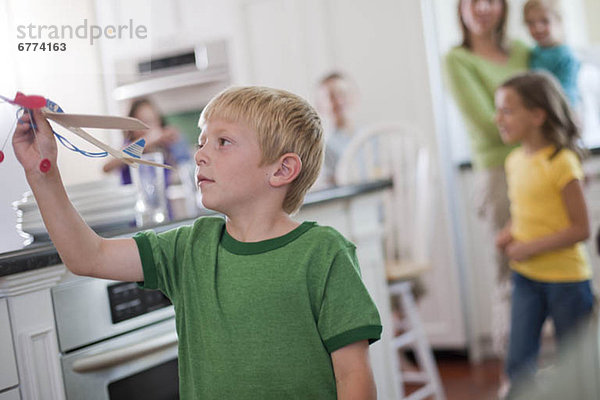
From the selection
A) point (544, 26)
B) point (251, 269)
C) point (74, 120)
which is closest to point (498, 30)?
point (544, 26)

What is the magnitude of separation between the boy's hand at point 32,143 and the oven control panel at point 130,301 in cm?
36

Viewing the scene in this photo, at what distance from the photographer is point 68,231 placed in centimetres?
85

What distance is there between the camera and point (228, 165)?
3.00ft

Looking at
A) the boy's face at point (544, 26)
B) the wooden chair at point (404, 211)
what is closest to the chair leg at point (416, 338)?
the wooden chair at point (404, 211)

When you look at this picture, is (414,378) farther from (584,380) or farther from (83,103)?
(584,380)

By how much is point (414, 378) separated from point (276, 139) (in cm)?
171

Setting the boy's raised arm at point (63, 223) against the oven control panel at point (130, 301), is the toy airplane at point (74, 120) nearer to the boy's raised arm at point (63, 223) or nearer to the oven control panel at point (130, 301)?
the boy's raised arm at point (63, 223)

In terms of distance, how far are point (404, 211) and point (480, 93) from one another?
522mm

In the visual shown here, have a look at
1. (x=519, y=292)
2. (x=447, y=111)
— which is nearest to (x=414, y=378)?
(x=519, y=292)

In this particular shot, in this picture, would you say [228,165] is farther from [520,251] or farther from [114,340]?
[520,251]

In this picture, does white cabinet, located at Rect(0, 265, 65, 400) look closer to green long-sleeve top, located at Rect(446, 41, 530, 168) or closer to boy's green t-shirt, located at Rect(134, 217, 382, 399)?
boy's green t-shirt, located at Rect(134, 217, 382, 399)

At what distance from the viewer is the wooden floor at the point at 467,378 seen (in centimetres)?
247

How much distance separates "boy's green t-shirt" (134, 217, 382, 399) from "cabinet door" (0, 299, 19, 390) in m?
0.22

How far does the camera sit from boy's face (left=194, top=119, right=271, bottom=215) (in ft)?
2.99
